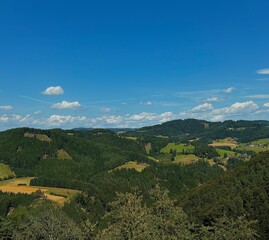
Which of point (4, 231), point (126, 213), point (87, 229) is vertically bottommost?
point (4, 231)

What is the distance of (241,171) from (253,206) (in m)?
47.5

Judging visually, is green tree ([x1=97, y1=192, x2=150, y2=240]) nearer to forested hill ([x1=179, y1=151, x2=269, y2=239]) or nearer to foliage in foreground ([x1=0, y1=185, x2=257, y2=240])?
foliage in foreground ([x1=0, y1=185, x2=257, y2=240])

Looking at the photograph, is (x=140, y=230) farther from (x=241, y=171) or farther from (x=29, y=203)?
(x=29, y=203)

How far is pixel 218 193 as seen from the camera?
14262 cm

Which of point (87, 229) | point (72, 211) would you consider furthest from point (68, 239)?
point (72, 211)

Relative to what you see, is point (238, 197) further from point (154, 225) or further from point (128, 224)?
point (128, 224)

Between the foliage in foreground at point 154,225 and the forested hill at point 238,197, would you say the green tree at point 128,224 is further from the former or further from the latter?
the forested hill at point 238,197

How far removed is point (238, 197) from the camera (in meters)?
119

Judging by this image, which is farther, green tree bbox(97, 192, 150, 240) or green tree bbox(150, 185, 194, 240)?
green tree bbox(150, 185, 194, 240)

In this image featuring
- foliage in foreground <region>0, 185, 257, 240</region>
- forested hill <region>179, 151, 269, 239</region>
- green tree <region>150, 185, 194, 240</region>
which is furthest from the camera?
forested hill <region>179, 151, 269, 239</region>

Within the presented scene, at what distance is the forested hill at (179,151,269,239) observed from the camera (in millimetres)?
111375

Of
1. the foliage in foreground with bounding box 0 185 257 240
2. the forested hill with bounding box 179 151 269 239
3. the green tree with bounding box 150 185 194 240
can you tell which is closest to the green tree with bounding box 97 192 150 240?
the foliage in foreground with bounding box 0 185 257 240

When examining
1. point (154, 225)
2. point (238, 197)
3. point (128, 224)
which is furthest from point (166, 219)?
point (238, 197)

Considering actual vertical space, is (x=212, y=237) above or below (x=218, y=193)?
above
